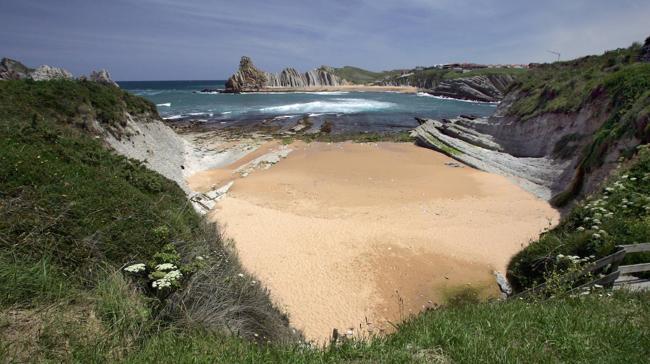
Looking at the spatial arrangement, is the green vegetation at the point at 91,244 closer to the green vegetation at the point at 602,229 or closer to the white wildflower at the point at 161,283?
the white wildflower at the point at 161,283

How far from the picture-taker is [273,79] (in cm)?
14112

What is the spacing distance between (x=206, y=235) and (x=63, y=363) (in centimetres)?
492

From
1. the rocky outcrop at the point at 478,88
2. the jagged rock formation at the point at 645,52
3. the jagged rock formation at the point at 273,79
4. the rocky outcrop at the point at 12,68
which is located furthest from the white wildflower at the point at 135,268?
the jagged rock formation at the point at 273,79

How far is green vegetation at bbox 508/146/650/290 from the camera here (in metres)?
7.69

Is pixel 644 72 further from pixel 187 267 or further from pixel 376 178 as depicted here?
pixel 187 267

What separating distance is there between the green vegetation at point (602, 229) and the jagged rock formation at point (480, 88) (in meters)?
95.0

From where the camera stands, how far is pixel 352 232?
1441 centimetres

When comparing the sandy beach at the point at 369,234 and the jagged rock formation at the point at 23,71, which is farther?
the jagged rock formation at the point at 23,71

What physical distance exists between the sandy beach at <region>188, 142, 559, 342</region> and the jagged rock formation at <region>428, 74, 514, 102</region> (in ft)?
274

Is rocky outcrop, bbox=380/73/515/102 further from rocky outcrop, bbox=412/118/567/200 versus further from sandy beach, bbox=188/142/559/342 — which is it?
sandy beach, bbox=188/142/559/342

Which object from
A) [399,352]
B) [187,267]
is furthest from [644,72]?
[187,267]

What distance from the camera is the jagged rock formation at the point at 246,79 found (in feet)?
403

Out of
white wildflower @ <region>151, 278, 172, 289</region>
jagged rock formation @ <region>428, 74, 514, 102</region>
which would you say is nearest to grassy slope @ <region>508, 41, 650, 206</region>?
white wildflower @ <region>151, 278, 172, 289</region>

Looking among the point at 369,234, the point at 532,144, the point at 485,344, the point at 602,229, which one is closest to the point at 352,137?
the point at 532,144
